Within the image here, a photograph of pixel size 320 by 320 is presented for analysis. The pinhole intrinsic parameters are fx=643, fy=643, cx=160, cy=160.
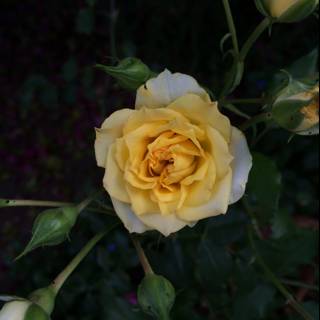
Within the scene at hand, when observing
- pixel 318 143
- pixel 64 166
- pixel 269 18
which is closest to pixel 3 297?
pixel 269 18

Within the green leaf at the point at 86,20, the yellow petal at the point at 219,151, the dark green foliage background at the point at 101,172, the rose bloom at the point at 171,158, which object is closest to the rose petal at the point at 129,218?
the rose bloom at the point at 171,158

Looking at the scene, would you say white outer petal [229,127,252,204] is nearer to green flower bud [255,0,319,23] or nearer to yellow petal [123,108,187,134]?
yellow petal [123,108,187,134]

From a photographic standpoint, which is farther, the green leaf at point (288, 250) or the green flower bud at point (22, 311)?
the green leaf at point (288, 250)

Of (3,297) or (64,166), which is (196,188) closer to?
(3,297)

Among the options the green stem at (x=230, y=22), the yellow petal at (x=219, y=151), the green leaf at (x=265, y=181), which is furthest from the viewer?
the green leaf at (x=265, y=181)

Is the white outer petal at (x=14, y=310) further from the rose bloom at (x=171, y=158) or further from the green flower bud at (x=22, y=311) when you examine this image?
the rose bloom at (x=171, y=158)

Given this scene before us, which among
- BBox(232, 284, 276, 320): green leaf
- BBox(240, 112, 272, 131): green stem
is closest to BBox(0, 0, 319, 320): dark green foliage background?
BBox(232, 284, 276, 320): green leaf
